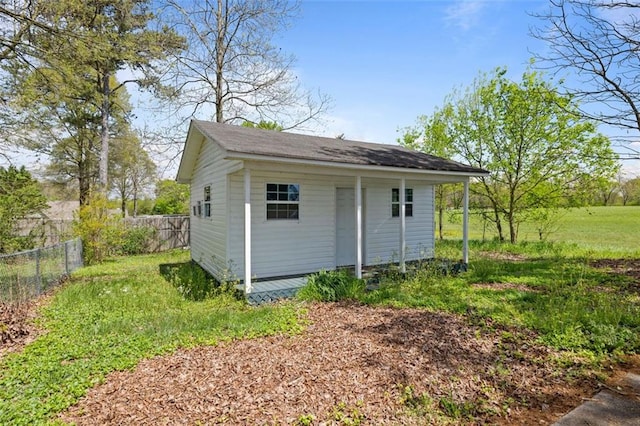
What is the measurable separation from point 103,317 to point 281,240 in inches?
150

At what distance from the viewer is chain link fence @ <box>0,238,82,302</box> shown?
5742 mm

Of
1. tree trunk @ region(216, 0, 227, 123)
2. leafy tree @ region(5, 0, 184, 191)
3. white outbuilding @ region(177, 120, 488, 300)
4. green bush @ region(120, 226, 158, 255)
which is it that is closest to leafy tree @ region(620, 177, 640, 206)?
white outbuilding @ region(177, 120, 488, 300)

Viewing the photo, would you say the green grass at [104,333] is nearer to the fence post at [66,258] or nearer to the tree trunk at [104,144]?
the fence post at [66,258]

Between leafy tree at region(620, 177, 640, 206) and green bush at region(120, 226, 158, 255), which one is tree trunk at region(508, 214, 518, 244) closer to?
green bush at region(120, 226, 158, 255)

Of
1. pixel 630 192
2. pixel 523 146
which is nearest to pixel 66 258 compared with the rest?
pixel 523 146

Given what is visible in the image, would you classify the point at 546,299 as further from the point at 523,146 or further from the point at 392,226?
the point at 523,146

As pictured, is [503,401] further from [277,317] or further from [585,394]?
[277,317]

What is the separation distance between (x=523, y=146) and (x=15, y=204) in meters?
20.2

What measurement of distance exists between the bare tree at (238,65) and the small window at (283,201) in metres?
9.26

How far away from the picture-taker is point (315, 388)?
3.33 meters

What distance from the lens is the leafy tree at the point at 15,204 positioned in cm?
1145

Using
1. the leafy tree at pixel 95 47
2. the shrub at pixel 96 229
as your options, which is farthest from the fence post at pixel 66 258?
the leafy tree at pixel 95 47

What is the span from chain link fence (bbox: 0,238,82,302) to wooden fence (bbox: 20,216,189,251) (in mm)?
5242

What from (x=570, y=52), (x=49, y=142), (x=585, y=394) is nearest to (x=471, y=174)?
(x=570, y=52)
